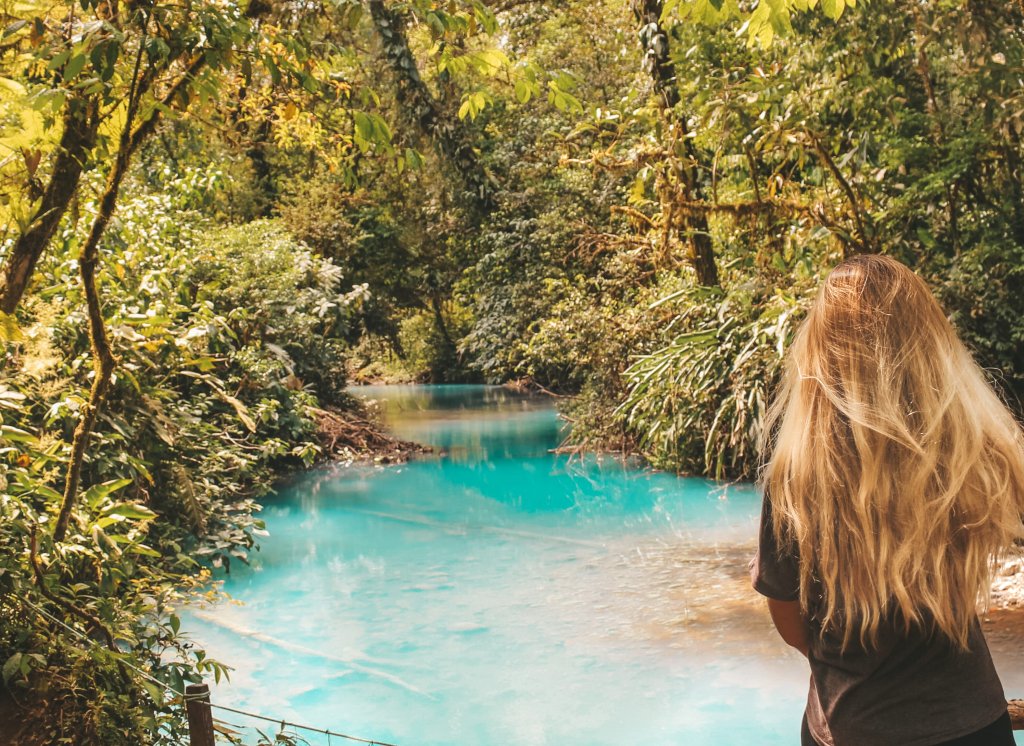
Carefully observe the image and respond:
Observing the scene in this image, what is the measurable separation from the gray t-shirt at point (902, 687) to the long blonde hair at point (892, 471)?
0.09 feet

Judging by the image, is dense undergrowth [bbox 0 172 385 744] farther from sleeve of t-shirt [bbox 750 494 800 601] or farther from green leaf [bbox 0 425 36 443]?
sleeve of t-shirt [bbox 750 494 800 601]

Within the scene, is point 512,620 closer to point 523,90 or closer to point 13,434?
point 13,434

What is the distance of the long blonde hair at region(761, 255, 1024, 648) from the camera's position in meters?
1.56

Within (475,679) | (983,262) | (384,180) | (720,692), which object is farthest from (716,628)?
(384,180)

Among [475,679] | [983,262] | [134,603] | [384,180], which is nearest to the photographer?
[134,603]

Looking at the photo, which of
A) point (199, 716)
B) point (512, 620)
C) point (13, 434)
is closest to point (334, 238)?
point (512, 620)

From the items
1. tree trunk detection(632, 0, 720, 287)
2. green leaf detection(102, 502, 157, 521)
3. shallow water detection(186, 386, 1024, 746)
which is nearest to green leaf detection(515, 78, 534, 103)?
green leaf detection(102, 502, 157, 521)

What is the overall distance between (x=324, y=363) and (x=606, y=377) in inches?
135

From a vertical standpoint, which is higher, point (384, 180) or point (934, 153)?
point (384, 180)

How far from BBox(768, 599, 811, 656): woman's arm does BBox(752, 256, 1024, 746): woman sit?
0.11ft

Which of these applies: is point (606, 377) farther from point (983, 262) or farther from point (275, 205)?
point (275, 205)

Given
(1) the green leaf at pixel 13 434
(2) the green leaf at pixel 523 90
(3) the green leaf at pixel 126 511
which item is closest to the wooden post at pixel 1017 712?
(2) the green leaf at pixel 523 90

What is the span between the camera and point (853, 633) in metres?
1.60

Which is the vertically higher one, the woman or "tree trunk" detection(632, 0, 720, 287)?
"tree trunk" detection(632, 0, 720, 287)
